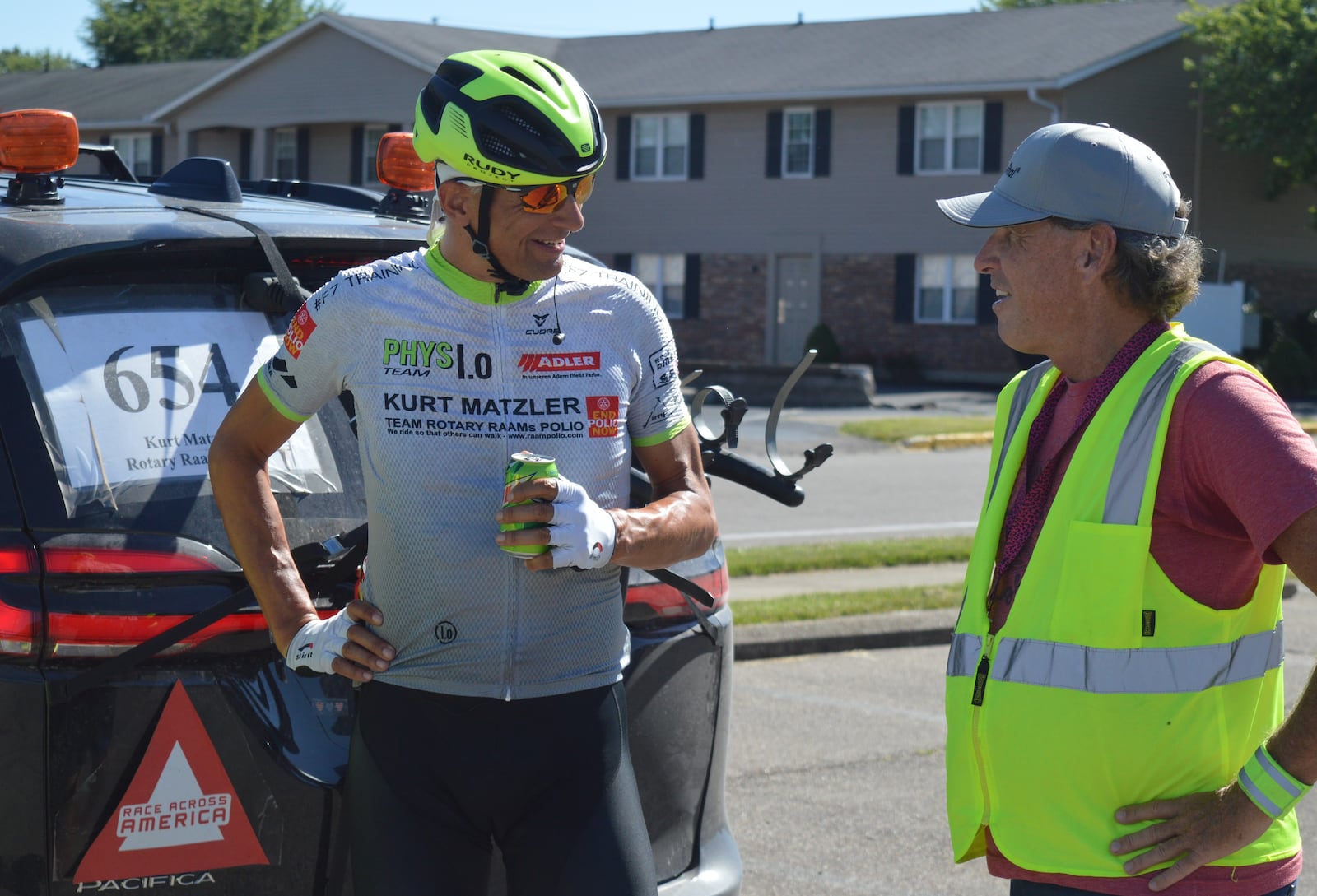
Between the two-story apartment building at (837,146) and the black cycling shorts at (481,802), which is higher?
the two-story apartment building at (837,146)

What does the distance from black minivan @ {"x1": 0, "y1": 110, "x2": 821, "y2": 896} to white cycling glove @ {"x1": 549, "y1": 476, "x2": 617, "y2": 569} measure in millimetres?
683

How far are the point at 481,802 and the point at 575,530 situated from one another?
1.75 ft

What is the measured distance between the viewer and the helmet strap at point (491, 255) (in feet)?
9.32

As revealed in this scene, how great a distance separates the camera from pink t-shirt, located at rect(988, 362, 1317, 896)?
2.37 metres

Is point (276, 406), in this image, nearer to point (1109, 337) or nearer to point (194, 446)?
point (194, 446)

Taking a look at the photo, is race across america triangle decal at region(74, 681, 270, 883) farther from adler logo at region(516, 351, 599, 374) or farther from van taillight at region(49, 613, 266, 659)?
adler logo at region(516, 351, 599, 374)

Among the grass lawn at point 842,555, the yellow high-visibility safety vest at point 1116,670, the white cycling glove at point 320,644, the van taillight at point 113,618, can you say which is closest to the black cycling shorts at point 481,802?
the white cycling glove at point 320,644

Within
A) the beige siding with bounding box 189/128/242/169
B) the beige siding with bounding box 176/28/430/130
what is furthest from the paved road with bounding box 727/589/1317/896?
the beige siding with bounding box 189/128/242/169

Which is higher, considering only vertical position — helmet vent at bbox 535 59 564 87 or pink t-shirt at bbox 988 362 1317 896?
helmet vent at bbox 535 59 564 87

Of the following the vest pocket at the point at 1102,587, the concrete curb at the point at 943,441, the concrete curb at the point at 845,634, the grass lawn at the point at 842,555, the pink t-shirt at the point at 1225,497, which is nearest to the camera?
the pink t-shirt at the point at 1225,497

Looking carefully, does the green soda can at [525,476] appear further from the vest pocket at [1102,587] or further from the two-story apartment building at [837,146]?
the two-story apartment building at [837,146]

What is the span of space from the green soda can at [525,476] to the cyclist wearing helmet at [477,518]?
80 millimetres

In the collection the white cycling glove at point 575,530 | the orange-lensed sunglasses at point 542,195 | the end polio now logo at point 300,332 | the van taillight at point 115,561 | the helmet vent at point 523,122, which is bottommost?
the van taillight at point 115,561

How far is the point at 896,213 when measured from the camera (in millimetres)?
34594
